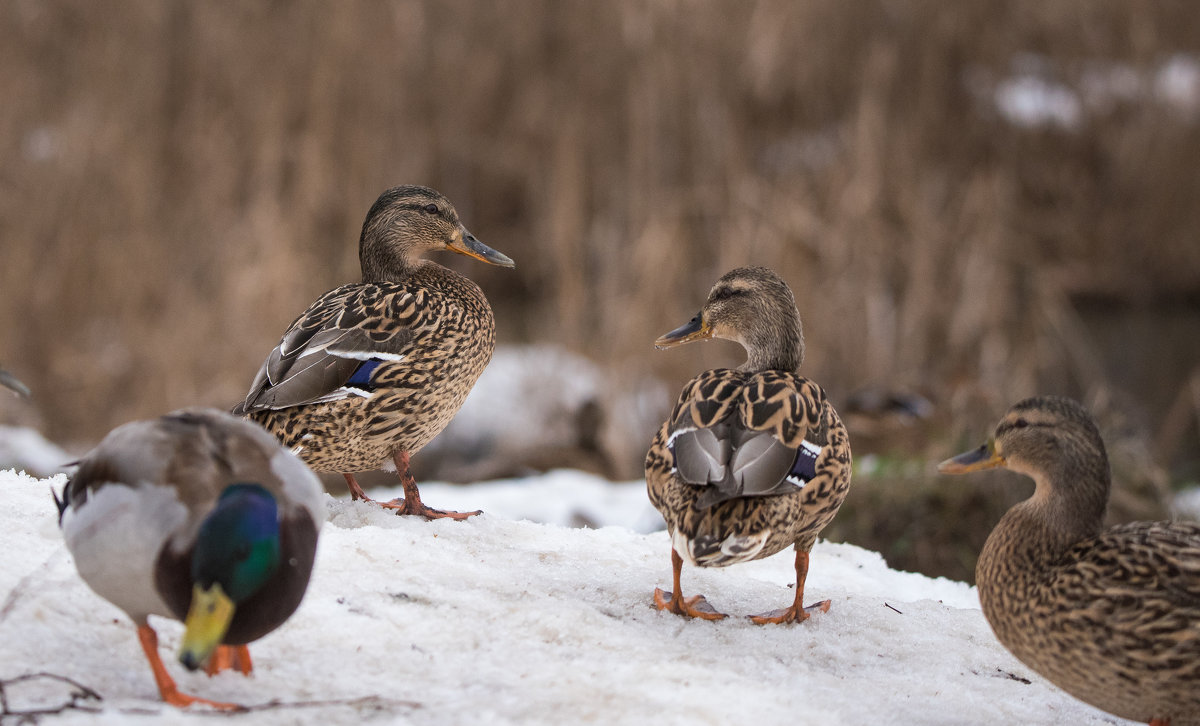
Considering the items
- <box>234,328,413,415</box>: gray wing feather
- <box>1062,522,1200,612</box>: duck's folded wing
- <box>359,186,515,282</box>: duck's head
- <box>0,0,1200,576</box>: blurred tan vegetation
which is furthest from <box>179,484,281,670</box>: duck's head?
<box>0,0,1200,576</box>: blurred tan vegetation

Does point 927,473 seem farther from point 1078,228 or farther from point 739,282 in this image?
point 1078,228

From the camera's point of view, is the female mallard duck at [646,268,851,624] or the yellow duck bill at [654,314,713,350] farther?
the yellow duck bill at [654,314,713,350]

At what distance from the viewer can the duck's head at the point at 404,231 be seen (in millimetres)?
4156

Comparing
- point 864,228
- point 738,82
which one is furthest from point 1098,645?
point 738,82

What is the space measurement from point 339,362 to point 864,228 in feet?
18.0

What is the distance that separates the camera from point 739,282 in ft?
12.5

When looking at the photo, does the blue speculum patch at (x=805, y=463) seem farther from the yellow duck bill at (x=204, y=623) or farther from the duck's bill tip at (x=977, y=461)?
the yellow duck bill at (x=204, y=623)

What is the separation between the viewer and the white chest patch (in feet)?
6.91

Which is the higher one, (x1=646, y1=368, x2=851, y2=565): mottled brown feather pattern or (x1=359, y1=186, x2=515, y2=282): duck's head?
(x1=359, y1=186, x2=515, y2=282): duck's head

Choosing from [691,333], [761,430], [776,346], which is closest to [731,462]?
[761,430]

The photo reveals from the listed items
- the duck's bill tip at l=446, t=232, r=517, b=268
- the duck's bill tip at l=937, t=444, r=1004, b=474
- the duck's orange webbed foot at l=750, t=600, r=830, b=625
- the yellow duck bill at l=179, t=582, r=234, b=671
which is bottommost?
the yellow duck bill at l=179, t=582, r=234, b=671

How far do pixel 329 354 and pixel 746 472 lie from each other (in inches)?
53.8

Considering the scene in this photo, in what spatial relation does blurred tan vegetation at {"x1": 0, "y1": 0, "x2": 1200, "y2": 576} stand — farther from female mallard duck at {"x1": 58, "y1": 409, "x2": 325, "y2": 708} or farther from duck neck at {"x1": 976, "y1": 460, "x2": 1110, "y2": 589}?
female mallard duck at {"x1": 58, "y1": 409, "x2": 325, "y2": 708}

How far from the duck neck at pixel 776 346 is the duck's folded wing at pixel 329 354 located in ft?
3.47
